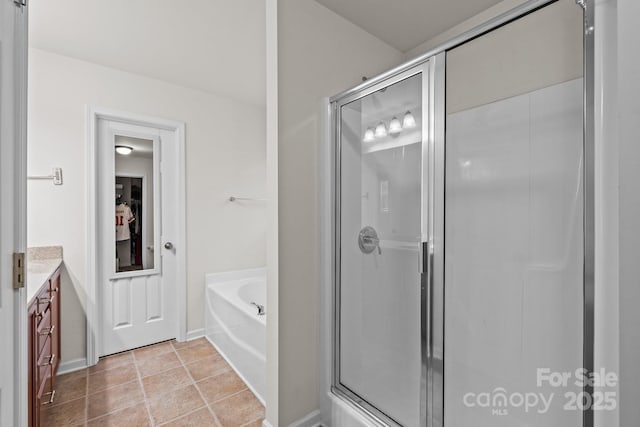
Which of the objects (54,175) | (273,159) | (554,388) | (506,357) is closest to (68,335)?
(54,175)

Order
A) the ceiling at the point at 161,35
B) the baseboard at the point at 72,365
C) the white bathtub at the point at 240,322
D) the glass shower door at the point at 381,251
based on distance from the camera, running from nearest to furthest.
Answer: the glass shower door at the point at 381,251, the ceiling at the point at 161,35, the white bathtub at the point at 240,322, the baseboard at the point at 72,365

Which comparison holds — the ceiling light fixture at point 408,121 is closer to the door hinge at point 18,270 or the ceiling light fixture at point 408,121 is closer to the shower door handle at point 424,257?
the shower door handle at point 424,257

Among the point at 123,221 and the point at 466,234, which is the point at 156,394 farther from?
the point at 466,234

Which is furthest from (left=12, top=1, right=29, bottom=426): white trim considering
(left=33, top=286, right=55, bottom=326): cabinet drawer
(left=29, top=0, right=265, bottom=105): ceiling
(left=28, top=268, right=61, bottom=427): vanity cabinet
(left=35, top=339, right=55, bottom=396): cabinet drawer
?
(left=29, top=0, right=265, bottom=105): ceiling

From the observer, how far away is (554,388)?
4.64 feet

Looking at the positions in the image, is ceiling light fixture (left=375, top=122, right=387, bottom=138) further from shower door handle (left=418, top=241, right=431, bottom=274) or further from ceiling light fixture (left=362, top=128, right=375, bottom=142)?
shower door handle (left=418, top=241, right=431, bottom=274)

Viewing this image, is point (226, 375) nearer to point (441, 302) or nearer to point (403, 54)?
point (441, 302)

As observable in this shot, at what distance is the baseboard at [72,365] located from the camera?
7.59 feet

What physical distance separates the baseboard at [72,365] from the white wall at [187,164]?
0.05 metres

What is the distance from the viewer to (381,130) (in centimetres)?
154

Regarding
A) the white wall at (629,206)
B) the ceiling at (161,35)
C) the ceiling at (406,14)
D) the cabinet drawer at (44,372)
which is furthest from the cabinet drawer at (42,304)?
the ceiling at (406,14)

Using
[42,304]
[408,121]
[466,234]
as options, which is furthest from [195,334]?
[408,121]

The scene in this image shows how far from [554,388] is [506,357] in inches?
8.5

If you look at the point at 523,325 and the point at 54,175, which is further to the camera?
the point at 54,175
